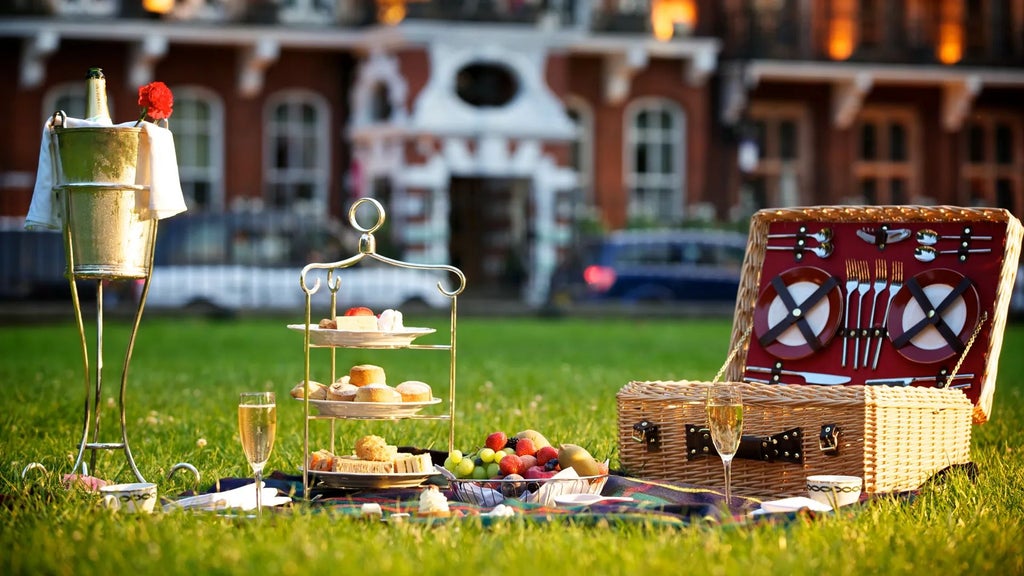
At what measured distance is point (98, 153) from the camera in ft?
21.4

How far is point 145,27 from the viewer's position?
2442 cm

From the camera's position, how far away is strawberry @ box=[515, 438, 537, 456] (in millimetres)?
6514

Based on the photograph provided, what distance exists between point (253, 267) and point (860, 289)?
15.5m

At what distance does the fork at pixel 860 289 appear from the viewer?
7.60 meters

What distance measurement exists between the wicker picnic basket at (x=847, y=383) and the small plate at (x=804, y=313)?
0.01 m

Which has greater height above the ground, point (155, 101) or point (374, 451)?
point (155, 101)

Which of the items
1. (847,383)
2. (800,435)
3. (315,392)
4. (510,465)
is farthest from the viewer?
(847,383)

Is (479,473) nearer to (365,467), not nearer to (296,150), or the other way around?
(365,467)

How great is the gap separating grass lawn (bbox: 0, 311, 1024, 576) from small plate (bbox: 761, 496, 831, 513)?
0.11 metres

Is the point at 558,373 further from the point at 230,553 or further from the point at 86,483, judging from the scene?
the point at 230,553

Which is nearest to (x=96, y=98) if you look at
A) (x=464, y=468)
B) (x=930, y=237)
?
(x=464, y=468)

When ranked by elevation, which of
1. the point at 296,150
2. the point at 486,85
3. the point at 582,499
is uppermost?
the point at 486,85

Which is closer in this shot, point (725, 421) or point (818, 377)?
point (725, 421)

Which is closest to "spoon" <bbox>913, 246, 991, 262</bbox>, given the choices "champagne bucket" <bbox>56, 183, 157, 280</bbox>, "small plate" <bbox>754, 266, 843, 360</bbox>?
"small plate" <bbox>754, 266, 843, 360</bbox>
